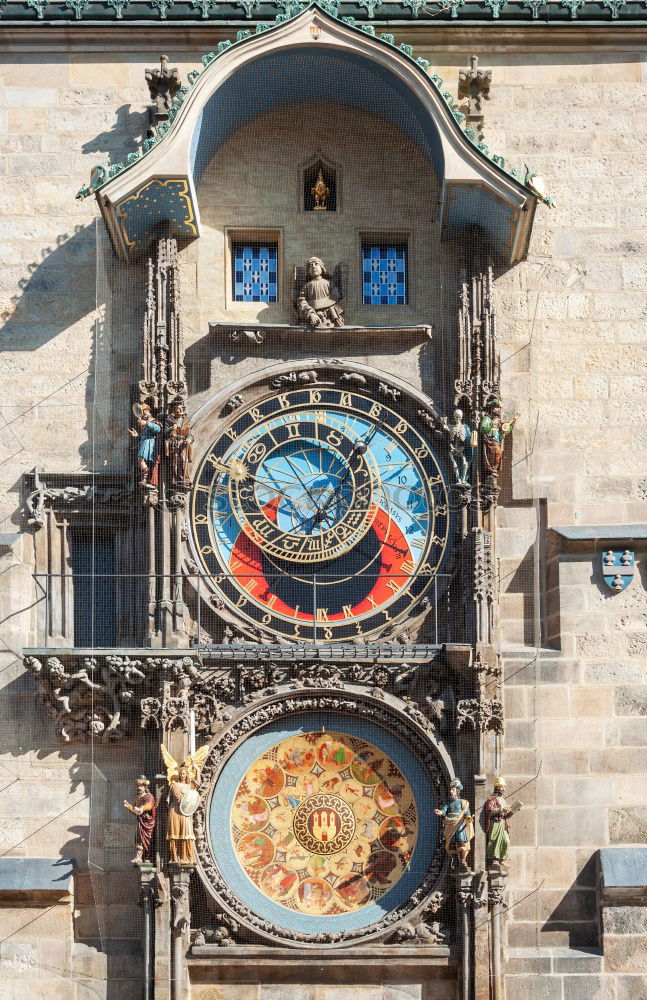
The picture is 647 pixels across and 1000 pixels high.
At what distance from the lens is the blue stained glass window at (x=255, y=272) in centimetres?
1417

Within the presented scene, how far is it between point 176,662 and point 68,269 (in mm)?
2842

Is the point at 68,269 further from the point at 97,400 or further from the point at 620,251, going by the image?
the point at 620,251

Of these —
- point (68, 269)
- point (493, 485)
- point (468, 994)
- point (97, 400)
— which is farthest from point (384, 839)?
point (68, 269)

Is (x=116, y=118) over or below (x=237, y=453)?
over

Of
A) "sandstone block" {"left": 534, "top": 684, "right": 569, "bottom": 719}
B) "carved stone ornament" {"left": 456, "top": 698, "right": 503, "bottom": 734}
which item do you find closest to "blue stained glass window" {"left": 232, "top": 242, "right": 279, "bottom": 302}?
"carved stone ornament" {"left": 456, "top": 698, "right": 503, "bottom": 734}

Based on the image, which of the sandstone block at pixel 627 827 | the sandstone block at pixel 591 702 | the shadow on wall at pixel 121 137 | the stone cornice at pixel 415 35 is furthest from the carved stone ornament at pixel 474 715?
the stone cornice at pixel 415 35

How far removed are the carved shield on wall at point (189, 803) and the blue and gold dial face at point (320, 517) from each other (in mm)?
1179

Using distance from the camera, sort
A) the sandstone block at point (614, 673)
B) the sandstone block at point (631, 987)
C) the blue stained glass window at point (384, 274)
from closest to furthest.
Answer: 1. the sandstone block at point (631, 987)
2. the sandstone block at point (614, 673)
3. the blue stained glass window at point (384, 274)

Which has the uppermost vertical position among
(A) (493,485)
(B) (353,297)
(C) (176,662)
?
(B) (353,297)

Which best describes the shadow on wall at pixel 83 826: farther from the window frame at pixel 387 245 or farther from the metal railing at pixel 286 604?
the window frame at pixel 387 245

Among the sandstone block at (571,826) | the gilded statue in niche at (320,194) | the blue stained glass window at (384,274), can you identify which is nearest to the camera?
the sandstone block at (571,826)

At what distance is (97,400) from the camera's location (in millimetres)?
13836

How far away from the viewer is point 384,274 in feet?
46.6

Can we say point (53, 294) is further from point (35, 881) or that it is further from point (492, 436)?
point (35, 881)
